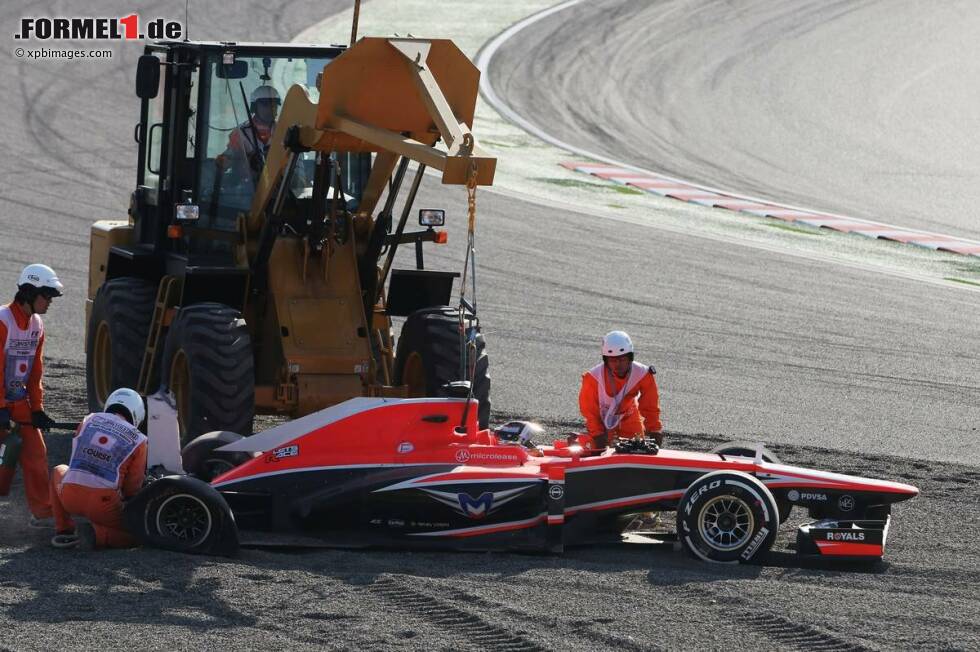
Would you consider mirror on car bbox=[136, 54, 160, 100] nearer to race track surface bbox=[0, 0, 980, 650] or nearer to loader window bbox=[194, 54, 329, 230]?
loader window bbox=[194, 54, 329, 230]

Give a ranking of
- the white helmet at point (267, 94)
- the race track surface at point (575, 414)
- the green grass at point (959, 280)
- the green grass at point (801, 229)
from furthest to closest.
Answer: the green grass at point (801, 229)
the green grass at point (959, 280)
the white helmet at point (267, 94)
the race track surface at point (575, 414)

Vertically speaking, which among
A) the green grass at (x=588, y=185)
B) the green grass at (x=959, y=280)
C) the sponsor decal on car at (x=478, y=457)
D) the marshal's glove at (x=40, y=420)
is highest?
the green grass at (x=588, y=185)

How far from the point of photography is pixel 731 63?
31359 millimetres

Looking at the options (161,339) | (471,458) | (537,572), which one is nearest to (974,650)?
(537,572)

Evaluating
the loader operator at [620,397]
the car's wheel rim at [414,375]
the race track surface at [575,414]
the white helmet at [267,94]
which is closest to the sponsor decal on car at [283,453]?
the race track surface at [575,414]

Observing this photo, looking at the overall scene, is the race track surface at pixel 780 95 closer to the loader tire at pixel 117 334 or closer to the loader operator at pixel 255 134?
the loader operator at pixel 255 134

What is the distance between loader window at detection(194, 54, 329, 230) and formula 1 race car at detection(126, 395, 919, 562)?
2.80 metres

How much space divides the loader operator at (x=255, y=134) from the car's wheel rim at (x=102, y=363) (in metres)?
2.00

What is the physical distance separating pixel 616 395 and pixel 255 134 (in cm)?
350

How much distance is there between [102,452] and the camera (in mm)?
9453

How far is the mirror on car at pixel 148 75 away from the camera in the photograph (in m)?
11.5

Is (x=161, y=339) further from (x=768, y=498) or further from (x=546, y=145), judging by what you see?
(x=546, y=145)

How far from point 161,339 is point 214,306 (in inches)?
48.8

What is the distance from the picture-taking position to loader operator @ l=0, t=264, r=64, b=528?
34.0 feet
